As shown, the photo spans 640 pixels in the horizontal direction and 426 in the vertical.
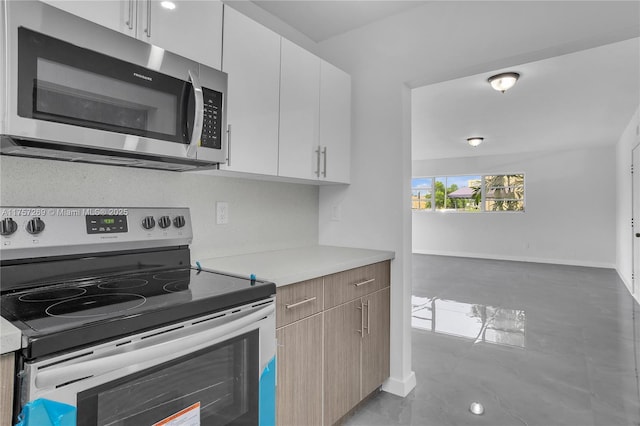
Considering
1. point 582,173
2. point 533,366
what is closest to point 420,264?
point 582,173

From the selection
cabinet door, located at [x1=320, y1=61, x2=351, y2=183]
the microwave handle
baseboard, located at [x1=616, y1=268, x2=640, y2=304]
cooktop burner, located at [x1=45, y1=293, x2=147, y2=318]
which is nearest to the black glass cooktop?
cooktop burner, located at [x1=45, y1=293, x2=147, y2=318]

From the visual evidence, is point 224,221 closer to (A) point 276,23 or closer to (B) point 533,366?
(A) point 276,23

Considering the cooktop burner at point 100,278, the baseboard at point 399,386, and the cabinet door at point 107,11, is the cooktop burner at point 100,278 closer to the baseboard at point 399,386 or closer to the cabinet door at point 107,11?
the cabinet door at point 107,11

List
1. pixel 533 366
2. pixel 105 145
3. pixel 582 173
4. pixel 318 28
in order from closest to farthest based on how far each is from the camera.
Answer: pixel 105 145 → pixel 318 28 → pixel 533 366 → pixel 582 173

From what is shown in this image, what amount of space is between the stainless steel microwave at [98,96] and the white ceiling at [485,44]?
1.19 meters

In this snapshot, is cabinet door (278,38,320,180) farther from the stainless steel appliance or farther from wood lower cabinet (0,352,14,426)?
wood lower cabinet (0,352,14,426)

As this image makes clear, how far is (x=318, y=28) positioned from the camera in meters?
2.55

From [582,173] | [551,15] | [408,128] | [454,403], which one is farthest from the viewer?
[582,173]

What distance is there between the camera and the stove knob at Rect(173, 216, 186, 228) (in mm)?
1688

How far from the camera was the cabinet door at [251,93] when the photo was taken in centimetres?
168

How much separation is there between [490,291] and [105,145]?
542cm

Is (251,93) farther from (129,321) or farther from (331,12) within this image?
(129,321)

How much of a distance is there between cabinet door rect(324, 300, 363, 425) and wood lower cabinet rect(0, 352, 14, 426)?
122 cm

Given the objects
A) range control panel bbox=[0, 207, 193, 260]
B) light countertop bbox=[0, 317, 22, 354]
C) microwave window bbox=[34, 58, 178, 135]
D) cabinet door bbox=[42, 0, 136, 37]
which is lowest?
light countertop bbox=[0, 317, 22, 354]
